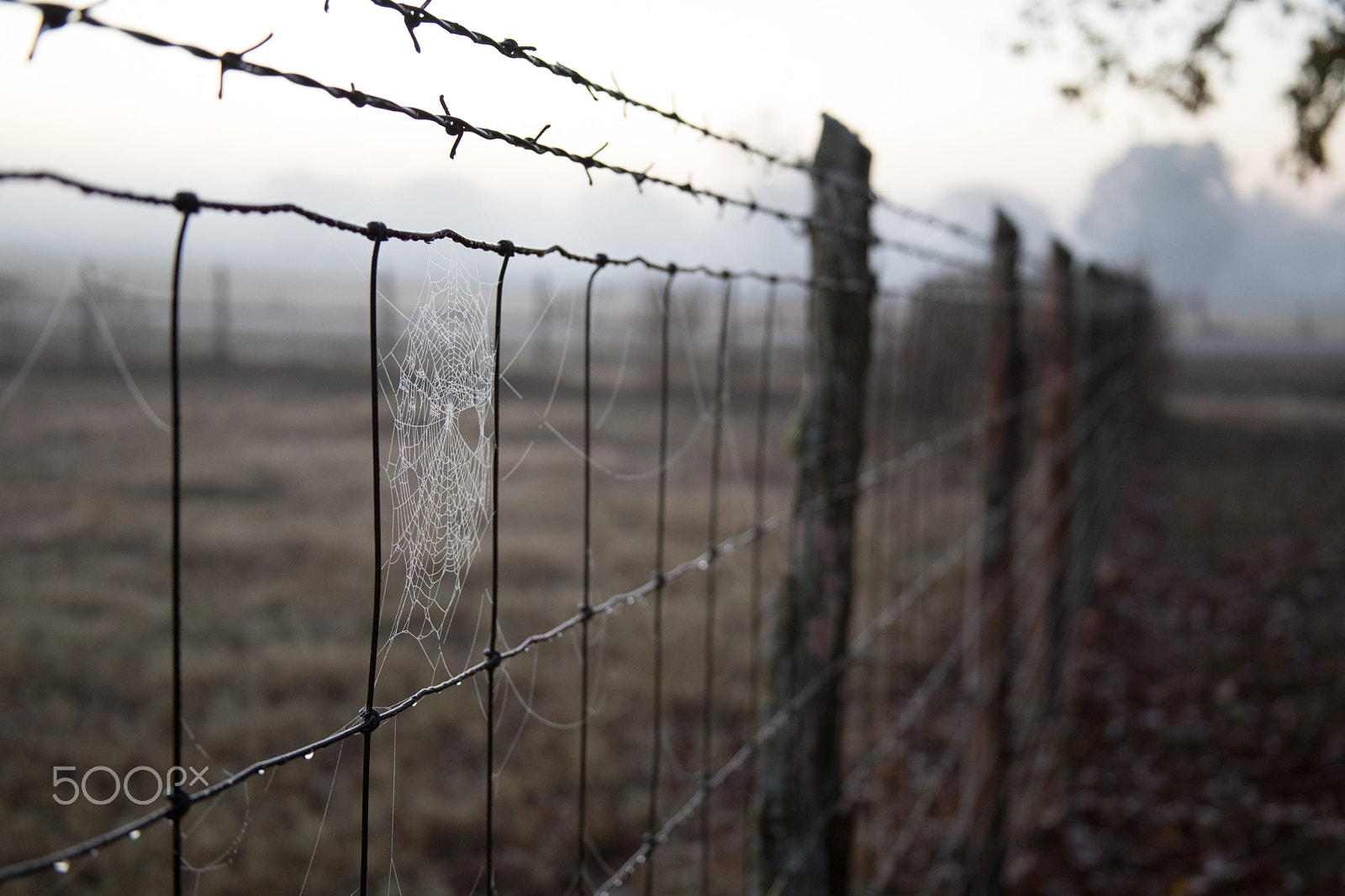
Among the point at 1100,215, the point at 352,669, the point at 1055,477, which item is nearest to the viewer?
the point at 1055,477

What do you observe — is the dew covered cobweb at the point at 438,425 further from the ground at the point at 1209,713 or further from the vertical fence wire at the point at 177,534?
the ground at the point at 1209,713

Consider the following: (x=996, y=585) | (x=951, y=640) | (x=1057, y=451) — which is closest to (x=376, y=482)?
(x=996, y=585)

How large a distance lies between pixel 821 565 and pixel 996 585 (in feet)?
5.40

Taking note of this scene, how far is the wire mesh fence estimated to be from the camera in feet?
3.72

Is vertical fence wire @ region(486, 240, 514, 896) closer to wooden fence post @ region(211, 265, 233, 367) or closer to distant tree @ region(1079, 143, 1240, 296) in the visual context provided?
wooden fence post @ region(211, 265, 233, 367)

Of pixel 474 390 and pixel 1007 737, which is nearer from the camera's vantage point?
pixel 474 390

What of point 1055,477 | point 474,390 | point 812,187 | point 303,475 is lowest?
point 303,475

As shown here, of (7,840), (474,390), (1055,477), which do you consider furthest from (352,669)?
(474,390)

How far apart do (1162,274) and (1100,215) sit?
11443mm

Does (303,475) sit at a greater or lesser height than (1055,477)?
lesser

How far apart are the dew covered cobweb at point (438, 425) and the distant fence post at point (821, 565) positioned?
0.87 meters

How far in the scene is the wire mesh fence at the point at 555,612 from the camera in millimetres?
1135

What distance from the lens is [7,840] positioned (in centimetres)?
341

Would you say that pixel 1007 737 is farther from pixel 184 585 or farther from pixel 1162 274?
pixel 1162 274
